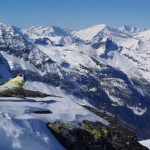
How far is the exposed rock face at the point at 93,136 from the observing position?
26750mm

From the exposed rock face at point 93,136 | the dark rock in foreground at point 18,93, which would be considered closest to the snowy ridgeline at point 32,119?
the exposed rock face at point 93,136

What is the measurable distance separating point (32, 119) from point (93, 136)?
4.46 metres

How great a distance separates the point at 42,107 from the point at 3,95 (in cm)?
527

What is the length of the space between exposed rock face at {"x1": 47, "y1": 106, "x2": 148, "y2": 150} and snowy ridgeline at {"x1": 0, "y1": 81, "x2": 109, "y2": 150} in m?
0.72

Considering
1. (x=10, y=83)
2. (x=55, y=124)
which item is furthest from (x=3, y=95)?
(x=55, y=124)

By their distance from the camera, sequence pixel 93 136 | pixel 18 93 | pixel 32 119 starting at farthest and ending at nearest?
pixel 18 93 → pixel 93 136 → pixel 32 119

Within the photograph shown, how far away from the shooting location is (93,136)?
28.6 metres

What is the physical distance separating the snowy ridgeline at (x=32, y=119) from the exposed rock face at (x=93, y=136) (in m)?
0.72

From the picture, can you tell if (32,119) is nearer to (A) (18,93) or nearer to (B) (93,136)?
(B) (93,136)

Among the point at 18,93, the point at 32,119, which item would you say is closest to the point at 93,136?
the point at 32,119

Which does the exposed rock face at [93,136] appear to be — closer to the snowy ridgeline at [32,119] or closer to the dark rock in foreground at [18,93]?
the snowy ridgeline at [32,119]

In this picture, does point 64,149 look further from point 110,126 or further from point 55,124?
point 110,126

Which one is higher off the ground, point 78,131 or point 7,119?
point 7,119

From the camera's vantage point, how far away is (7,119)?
25.9 meters
